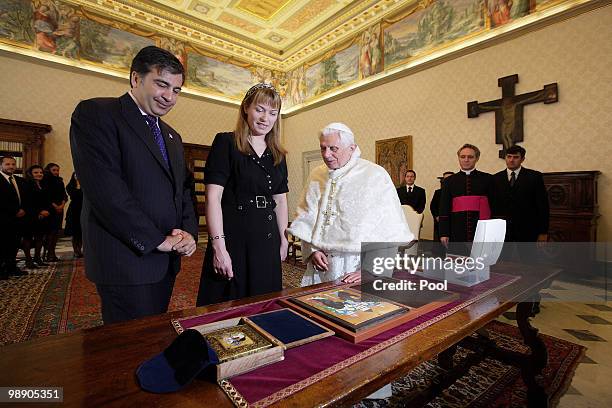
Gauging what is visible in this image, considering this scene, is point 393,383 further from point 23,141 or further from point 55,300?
point 23,141

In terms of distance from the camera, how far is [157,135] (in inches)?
61.4

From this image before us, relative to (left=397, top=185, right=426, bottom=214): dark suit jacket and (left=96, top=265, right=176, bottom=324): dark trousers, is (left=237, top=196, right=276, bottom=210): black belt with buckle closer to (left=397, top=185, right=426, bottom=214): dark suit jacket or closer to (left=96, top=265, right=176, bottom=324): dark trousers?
(left=96, top=265, right=176, bottom=324): dark trousers

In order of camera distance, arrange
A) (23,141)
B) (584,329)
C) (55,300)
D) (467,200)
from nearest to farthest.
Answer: (584,329) → (55,300) → (467,200) → (23,141)

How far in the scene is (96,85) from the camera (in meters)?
9.57

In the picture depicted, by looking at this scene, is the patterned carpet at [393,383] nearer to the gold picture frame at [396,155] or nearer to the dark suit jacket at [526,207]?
the dark suit jacket at [526,207]

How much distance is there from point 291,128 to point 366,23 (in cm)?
479

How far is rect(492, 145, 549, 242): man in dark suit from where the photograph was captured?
4.20 m

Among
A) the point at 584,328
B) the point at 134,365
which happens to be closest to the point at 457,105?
the point at 584,328

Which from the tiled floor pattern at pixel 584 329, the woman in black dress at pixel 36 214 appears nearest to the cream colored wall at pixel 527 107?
the tiled floor pattern at pixel 584 329

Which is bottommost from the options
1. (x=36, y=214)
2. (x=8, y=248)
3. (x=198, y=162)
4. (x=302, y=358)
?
(x=8, y=248)

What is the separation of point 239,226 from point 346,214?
688 mm

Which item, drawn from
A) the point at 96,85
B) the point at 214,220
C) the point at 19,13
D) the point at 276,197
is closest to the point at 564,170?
the point at 276,197

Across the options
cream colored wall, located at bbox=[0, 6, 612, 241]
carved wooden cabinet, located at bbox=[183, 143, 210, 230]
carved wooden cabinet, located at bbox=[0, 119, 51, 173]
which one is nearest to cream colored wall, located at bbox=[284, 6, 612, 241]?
cream colored wall, located at bbox=[0, 6, 612, 241]

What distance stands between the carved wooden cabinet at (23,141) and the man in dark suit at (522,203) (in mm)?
10656
